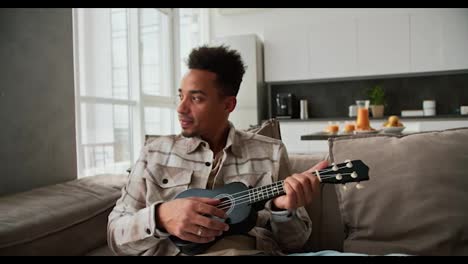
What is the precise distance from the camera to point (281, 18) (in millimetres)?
4949

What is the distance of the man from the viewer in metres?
0.95

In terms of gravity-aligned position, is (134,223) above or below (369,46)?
below

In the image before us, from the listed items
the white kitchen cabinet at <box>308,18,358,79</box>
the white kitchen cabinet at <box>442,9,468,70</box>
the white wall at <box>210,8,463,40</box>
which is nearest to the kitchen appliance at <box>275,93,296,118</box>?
the white kitchen cabinet at <box>308,18,358,79</box>

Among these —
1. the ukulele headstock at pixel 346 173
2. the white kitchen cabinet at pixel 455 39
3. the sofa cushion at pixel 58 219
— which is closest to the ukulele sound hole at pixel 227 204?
the ukulele headstock at pixel 346 173

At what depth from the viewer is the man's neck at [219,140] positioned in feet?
4.17

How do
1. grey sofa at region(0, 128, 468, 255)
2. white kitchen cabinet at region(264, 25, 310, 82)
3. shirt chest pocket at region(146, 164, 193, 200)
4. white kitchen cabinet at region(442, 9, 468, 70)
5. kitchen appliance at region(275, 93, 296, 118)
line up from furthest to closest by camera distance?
kitchen appliance at region(275, 93, 296, 118) < white kitchen cabinet at region(264, 25, 310, 82) < white kitchen cabinet at region(442, 9, 468, 70) < shirt chest pocket at region(146, 164, 193, 200) < grey sofa at region(0, 128, 468, 255)

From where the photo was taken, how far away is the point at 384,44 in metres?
4.31

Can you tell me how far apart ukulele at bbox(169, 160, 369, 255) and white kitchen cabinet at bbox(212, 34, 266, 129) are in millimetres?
3540

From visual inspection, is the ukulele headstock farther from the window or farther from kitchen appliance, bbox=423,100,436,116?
kitchen appliance, bbox=423,100,436,116

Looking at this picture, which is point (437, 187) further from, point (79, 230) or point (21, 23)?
point (21, 23)

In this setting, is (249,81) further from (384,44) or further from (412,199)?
(412,199)

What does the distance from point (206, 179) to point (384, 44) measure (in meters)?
3.88

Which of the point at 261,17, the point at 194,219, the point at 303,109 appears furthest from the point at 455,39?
the point at 194,219

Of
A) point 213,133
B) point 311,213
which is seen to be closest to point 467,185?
Answer: point 311,213
